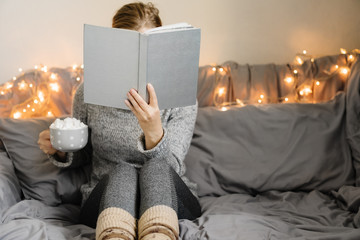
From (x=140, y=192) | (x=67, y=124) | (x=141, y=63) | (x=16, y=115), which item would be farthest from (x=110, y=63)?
(x=16, y=115)

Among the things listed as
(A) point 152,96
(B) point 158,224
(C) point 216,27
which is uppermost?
(C) point 216,27

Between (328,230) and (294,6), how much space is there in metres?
1.15

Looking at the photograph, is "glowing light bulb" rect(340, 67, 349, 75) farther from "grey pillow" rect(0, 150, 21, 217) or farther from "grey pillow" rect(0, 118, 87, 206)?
"grey pillow" rect(0, 150, 21, 217)

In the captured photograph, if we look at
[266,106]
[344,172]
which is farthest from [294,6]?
[344,172]

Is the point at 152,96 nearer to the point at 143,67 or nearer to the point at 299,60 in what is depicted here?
the point at 143,67

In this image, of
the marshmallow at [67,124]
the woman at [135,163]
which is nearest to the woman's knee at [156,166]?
the woman at [135,163]

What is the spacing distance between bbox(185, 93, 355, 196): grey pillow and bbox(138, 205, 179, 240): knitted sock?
534 mm

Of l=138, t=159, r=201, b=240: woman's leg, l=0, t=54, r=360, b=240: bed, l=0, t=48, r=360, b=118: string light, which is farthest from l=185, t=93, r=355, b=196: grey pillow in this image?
l=138, t=159, r=201, b=240: woman's leg

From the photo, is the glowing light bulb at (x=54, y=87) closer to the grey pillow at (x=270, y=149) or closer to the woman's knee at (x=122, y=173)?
the grey pillow at (x=270, y=149)

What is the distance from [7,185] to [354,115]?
1185 mm

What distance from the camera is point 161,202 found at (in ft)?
3.49

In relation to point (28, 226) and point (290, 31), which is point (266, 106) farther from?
point (28, 226)

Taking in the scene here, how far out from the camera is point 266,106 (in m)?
1.71

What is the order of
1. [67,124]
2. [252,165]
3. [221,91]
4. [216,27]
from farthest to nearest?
[216,27] < [221,91] < [252,165] < [67,124]
